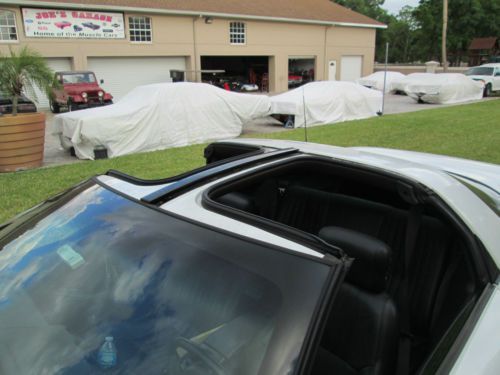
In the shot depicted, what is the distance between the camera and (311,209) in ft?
8.84

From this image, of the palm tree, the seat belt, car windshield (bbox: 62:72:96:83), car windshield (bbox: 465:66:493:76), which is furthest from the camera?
car windshield (bbox: 465:66:493:76)

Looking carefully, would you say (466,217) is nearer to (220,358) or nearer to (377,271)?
(377,271)

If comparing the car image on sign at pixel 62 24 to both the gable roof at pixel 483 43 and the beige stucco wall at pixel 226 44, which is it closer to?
the beige stucco wall at pixel 226 44

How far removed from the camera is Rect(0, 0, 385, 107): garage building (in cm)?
2197

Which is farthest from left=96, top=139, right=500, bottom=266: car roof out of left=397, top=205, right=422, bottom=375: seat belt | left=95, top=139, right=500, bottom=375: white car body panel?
left=397, top=205, right=422, bottom=375: seat belt

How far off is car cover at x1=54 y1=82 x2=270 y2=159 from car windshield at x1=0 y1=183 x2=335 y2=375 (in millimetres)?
9036

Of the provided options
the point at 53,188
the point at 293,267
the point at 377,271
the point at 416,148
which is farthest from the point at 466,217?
the point at 416,148

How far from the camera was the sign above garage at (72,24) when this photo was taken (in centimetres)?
2142

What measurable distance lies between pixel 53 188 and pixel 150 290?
20.5ft

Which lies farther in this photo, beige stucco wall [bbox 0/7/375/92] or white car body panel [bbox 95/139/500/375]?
beige stucco wall [bbox 0/7/375/92]

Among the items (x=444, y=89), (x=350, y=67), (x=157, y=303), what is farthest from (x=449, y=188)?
(x=350, y=67)

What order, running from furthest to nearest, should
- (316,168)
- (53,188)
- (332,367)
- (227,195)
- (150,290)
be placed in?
(53,188), (316,168), (227,195), (332,367), (150,290)

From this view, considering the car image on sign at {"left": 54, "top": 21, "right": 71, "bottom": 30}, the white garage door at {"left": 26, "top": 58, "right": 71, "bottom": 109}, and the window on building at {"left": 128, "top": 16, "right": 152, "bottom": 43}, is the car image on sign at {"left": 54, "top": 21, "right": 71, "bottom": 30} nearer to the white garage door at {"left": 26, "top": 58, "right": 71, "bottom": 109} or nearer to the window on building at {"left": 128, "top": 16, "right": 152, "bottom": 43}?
the white garage door at {"left": 26, "top": 58, "right": 71, "bottom": 109}

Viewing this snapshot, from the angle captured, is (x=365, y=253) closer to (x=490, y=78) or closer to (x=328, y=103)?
(x=328, y=103)
